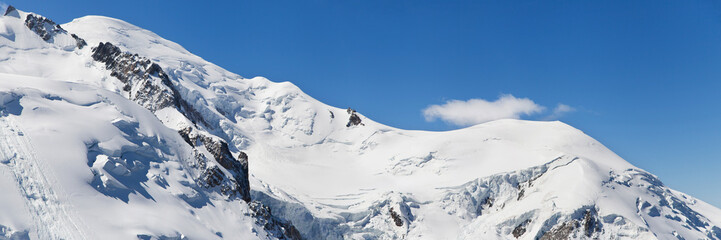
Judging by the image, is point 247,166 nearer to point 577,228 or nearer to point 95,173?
point 95,173

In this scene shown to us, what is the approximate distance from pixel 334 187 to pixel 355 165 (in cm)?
1715

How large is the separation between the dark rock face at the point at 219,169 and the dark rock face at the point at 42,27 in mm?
54848

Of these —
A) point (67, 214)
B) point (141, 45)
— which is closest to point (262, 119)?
point (141, 45)

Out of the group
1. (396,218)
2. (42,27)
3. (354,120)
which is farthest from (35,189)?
(354,120)

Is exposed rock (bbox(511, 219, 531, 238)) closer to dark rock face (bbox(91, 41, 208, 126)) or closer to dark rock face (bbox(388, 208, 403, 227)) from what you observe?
dark rock face (bbox(388, 208, 403, 227))

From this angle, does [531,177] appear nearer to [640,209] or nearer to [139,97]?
[640,209]

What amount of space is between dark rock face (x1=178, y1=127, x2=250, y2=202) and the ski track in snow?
77.6 ft

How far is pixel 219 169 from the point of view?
85750mm

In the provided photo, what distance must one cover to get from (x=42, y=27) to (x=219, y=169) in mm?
79221

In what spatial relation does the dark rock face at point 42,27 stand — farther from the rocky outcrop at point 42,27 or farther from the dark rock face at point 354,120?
the dark rock face at point 354,120

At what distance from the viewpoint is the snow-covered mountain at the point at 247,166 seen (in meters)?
62.0

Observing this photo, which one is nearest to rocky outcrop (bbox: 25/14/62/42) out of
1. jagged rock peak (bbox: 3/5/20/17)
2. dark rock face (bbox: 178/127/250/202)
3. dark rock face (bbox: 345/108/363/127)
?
jagged rock peak (bbox: 3/5/20/17)

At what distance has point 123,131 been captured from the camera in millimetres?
74938

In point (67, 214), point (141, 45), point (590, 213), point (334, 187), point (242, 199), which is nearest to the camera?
point (67, 214)
